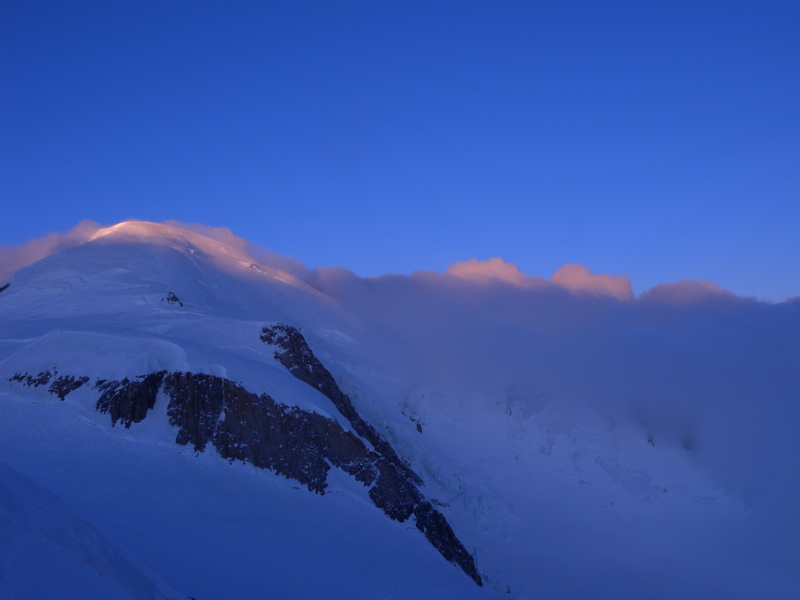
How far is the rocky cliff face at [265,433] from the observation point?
26.2m

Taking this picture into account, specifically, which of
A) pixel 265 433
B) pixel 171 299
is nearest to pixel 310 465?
pixel 265 433

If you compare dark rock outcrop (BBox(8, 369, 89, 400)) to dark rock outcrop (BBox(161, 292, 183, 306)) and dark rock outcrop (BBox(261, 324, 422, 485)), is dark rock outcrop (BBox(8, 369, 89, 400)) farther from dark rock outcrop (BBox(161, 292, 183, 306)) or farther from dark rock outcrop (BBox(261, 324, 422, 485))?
dark rock outcrop (BBox(161, 292, 183, 306))

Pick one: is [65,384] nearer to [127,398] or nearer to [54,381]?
[54,381]

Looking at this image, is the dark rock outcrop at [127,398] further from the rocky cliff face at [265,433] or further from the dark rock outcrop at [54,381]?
the dark rock outcrop at [54,381]

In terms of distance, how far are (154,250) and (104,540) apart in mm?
51264

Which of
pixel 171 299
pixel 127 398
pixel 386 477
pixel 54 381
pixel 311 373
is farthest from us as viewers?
pixel 171 299

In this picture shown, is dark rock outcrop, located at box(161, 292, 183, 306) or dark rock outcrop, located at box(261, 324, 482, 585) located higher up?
dark rock outcrop, located at box(161, 292, 183, 306)

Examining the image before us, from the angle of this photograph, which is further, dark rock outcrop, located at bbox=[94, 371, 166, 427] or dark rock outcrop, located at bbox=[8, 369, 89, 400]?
dark rock outcrop, located at bbox=[8, 369, 89, 400]

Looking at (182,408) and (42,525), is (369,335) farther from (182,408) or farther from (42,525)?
(42,525)

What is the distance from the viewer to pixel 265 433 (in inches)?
1072

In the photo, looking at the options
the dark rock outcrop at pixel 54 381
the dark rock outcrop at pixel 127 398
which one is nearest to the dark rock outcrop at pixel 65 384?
the dark rock outcrop at pixel 54 381

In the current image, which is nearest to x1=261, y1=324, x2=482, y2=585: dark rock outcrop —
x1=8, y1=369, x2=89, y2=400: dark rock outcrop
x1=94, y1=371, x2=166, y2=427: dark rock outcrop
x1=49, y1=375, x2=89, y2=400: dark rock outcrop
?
x1=94, y1=371, x2=166, y2=427: dark rock outcrop

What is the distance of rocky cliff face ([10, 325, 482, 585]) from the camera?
85.9ft

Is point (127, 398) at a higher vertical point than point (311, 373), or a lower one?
lower
